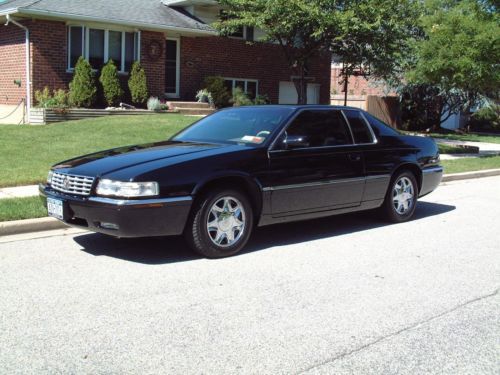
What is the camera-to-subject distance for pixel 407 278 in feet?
18.8

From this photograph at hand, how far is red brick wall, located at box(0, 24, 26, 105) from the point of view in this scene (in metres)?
19.5

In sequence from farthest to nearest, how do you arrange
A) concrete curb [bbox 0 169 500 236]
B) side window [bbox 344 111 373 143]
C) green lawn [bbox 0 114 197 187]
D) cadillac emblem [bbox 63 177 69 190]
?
green lawn [bbox 0 114 197 187] < side window [bbox 344 111 373 143] < concrete curb [bbox 0 169 500 236] < cadillac emblem [bbox 63 177 69 190]

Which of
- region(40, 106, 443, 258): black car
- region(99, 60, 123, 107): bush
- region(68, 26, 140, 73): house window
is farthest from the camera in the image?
region(68, 26, 140, 73): house window

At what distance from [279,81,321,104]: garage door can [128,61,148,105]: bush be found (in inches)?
281

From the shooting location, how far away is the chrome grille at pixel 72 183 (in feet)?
19.6

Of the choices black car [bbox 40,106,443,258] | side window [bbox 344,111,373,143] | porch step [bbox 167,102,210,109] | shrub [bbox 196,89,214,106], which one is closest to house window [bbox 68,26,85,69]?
porch step [bbox 167,102,210,109]

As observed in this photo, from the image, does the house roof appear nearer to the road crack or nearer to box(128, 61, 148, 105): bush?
box(128, 61, 148, 105): bush

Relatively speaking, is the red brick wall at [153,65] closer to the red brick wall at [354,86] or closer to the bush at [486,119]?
the red brick wall at [354,86]

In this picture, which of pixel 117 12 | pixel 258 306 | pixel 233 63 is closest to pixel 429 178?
pixel 258 306

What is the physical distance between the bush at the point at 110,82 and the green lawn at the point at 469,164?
10418 millimetres

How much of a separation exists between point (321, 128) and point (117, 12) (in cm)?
1502

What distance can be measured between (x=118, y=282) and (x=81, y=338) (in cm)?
127

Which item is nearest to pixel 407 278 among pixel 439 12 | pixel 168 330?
pixel 168 330

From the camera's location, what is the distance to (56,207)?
6.21 meters
